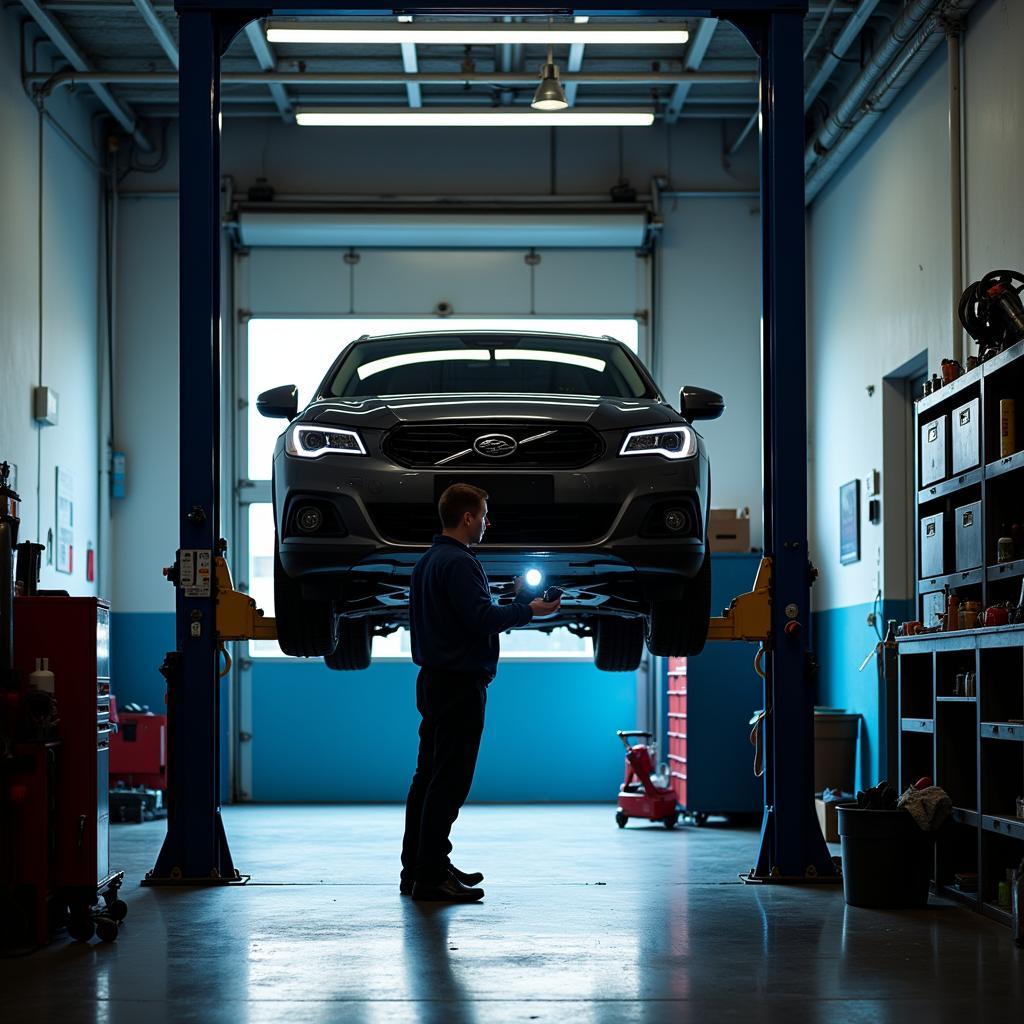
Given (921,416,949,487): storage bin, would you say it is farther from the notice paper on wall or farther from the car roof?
the notice paper on wall

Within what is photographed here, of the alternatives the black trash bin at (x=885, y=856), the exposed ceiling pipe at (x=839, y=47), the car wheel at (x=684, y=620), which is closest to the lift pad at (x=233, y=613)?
the car wheel at (x=684, y=620)

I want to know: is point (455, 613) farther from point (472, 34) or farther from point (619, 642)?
point (472, 34)

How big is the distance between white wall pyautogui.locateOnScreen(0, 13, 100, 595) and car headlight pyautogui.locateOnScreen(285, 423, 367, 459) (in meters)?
4.66

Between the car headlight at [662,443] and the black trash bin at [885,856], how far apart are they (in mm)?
1567

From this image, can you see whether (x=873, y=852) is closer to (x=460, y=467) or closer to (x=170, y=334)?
(x=460, y=467)

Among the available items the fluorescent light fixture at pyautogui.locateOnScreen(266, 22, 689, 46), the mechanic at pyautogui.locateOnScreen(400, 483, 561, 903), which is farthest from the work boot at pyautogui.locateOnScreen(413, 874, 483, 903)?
the fluorescent light fixture at pyautogui.locateOnScreen(266, 22, 689, 46)

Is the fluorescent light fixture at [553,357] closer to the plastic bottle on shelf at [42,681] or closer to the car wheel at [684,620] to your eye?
the car wheel at [684,620]

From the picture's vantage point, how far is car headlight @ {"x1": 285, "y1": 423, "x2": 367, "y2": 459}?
5609 millimetres

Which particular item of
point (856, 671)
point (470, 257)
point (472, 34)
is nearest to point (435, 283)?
point (470, 257)

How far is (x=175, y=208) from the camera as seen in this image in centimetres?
1273

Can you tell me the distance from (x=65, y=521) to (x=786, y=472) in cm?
630

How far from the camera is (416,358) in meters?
6.71

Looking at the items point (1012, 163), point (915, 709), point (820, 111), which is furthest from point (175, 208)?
point (915, 709)

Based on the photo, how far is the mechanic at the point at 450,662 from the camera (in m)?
5.53
